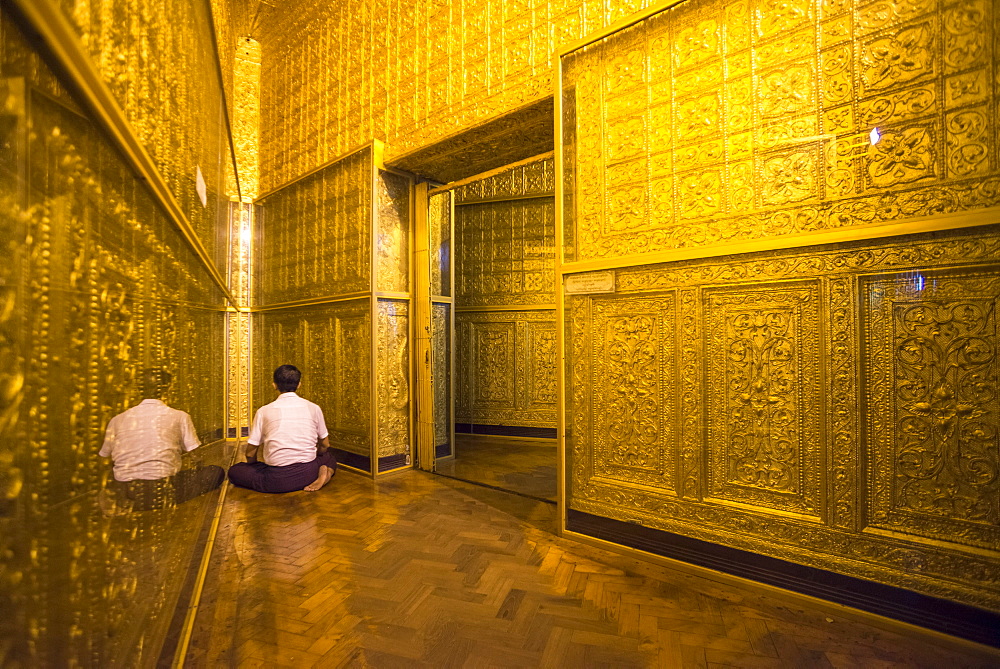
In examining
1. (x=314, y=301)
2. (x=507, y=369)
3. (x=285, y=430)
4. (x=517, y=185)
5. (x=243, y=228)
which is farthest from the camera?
(x=517, y=185)

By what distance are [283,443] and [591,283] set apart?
9.88ft

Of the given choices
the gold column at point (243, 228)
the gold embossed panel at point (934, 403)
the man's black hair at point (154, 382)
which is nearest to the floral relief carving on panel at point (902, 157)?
the gold embossed panel at point (934, 403)

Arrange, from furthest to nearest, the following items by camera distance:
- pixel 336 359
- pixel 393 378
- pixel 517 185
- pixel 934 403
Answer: pixel 517 185
pixel 336 359
pixel 393 378
pixel 934 403

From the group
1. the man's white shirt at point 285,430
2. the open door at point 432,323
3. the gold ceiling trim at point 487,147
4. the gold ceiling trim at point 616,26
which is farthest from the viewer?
the open door at point 432,323

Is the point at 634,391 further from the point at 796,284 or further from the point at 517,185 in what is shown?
the point at 517,185

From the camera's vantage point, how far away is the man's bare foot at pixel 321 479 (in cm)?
428

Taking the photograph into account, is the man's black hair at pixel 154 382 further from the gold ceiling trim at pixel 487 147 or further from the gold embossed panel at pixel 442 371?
the gold embossed panel at pixel 442 371

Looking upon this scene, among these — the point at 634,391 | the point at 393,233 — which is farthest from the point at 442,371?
the point at 634,391

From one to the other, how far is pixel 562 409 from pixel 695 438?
0.89m

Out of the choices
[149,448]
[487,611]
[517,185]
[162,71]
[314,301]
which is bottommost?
[487,611]

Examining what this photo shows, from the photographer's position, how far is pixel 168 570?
1.38 metres

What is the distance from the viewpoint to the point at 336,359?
209 inches

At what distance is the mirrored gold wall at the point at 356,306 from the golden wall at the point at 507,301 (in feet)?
7.66

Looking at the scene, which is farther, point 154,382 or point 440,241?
point 440,241
